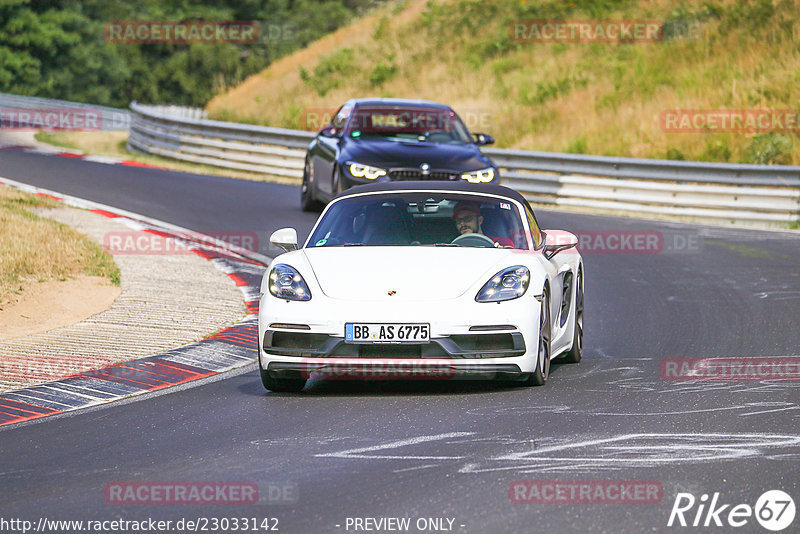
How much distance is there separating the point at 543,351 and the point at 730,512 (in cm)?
344

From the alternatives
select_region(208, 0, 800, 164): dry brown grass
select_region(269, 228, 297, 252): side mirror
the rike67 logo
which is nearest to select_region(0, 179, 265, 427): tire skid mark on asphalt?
select_region(269, 228, 297, 252): side mirror

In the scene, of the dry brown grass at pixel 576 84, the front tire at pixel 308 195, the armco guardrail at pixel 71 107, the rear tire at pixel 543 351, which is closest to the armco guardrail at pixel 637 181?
the dry brown grass at pixel 576 84

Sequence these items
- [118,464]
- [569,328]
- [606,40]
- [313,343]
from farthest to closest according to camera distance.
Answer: [606,40]
[569,328]
[313,343]
[118,464]

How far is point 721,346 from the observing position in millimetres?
11156

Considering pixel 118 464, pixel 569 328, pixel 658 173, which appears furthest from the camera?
pixel 658 173

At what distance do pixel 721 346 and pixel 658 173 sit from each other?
504 inches

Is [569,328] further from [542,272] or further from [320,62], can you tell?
[320,62]

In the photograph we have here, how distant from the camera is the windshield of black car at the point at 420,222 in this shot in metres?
9.85

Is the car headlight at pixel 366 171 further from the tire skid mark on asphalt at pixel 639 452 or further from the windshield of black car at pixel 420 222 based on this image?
the tire skid mark on asphalt at pixel 639 452

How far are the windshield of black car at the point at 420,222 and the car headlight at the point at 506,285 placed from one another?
26.6 inches

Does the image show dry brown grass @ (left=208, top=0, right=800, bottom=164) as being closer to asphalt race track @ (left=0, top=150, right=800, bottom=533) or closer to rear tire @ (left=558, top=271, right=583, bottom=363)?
rear tire @ (left=558, top=271, right=583, bottom=363)

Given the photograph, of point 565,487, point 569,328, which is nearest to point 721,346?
point 569,328

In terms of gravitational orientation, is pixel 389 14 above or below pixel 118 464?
above

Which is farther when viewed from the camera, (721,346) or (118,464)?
(721,346)
